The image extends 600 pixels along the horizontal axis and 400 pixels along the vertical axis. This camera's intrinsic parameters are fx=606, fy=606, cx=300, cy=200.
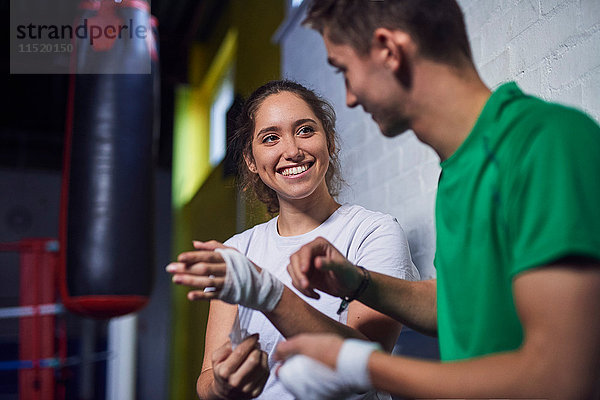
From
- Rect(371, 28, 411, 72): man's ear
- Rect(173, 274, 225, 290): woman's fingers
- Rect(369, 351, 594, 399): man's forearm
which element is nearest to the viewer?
Rect(369, 351, 594, 399): man's forearm

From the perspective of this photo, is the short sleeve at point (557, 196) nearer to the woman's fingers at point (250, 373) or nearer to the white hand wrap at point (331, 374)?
the white hand wrap at point (331, 374)

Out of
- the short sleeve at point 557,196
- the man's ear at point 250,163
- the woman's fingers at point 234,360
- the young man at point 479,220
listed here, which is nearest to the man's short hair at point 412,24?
the young man at point 479,220

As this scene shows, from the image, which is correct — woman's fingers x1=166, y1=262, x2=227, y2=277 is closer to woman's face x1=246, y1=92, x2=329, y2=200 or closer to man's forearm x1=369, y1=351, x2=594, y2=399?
man's forearm x1=369, y1=351, x2=594, y2=399

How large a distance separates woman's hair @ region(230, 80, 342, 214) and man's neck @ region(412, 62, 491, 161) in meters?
0.76

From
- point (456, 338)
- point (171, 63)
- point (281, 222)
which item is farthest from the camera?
point (171, 63)

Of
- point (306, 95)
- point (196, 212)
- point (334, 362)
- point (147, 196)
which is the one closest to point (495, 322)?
point (334, 362)

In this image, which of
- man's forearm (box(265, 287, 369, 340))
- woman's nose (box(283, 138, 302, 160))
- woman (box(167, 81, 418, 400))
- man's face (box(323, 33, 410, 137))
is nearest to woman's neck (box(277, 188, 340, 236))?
woman (box(167, 81, 418, 400))

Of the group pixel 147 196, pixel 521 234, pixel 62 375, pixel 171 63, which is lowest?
pixel 62 375

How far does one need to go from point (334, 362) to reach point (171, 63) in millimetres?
5855

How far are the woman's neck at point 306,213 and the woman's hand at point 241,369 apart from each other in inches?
16.8

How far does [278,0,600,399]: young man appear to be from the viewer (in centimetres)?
66

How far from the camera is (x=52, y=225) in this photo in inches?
318

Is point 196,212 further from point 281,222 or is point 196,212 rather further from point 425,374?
point 425,374

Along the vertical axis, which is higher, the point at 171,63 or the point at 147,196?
the point at 171,63
